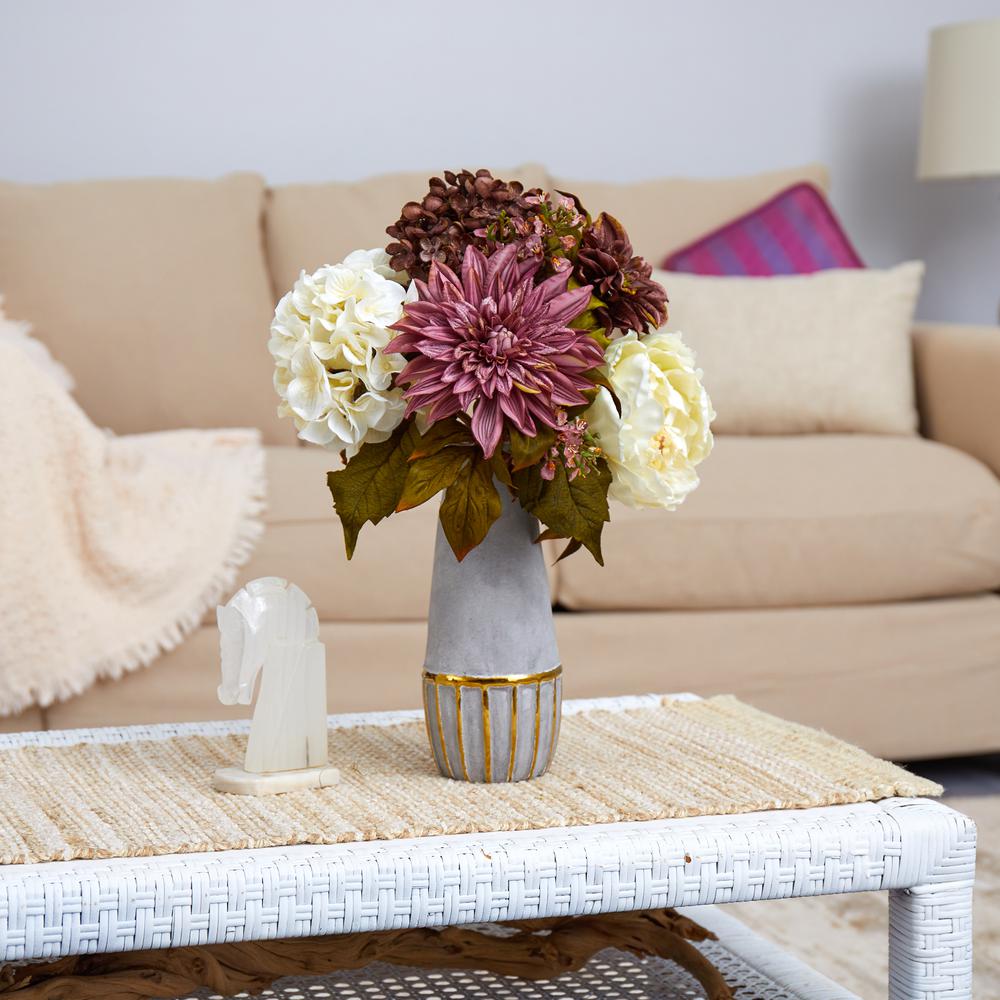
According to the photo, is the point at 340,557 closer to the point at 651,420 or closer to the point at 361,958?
the point at 361,958

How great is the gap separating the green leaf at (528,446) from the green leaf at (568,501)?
0.08 ft

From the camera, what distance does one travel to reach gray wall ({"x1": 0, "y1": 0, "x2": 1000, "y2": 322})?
9.21 feet

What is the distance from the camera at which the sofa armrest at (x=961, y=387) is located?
7.37ft

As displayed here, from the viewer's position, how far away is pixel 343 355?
37.3 inches

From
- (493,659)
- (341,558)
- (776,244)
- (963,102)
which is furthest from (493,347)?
(963,102)

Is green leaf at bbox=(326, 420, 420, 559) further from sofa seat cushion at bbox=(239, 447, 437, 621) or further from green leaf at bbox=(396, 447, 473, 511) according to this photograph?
sofa seat cushion at bbox=(239, 447, 437, 621)

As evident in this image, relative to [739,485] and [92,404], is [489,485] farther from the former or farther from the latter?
[92,404]

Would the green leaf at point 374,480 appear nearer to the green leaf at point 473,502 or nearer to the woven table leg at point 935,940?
the green leaf at point 473,502

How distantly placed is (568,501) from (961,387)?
5.08ft

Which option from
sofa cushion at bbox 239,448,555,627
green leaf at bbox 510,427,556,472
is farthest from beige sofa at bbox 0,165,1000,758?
green leaf at bbox 510,427,556,472

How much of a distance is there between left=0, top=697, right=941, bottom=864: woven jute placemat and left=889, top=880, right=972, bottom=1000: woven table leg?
0.07 metres

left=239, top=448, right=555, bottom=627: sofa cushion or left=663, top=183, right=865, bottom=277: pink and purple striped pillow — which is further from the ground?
left=663, top=183, right=865, bottom=277: pink and purple striped pillow

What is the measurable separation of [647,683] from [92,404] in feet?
3.25

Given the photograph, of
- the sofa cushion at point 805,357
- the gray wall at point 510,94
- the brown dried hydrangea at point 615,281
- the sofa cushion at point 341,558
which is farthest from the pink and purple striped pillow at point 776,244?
the brown dried hydrangea at point 615,281
